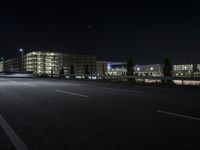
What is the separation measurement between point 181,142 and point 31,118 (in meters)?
3.97

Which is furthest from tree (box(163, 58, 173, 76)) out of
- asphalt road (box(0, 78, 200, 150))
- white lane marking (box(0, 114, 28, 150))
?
white lane marking (box(0, 114, 28, 150))

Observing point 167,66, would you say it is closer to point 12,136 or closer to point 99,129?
point 99,129

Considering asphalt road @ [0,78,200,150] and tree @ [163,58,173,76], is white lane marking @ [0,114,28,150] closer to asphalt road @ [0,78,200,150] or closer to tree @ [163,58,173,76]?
asphalt road @ [0,78,200,150]

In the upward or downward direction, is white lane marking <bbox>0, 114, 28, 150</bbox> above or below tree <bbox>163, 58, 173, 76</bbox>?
below

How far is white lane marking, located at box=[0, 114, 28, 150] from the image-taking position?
450 cm

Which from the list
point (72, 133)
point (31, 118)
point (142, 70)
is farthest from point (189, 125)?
point (142, 70)

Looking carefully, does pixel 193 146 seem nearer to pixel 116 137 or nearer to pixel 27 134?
pixel 116 137

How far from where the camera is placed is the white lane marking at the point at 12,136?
14.8 ft

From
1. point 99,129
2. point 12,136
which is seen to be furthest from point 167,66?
point 12,136

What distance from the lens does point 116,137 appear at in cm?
505

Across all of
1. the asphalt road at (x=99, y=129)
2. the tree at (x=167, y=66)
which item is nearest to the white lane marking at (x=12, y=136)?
the asphalt road at (x=99, y=129)

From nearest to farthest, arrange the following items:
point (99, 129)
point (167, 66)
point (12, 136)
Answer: point (12, 136) < point (99, 129) < point (167, 66)

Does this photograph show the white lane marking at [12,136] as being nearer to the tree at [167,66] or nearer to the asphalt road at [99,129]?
the asphalt road at [99,129]

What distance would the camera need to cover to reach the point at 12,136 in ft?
17.0
